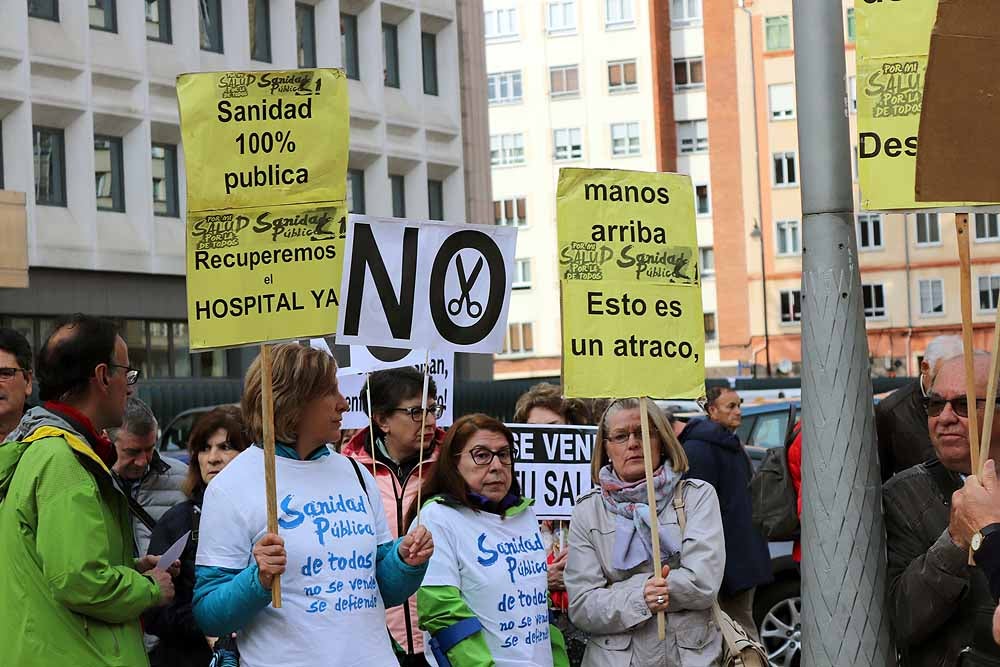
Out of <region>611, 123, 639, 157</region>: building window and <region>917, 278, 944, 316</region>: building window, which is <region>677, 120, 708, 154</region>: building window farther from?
<region>917, 278, 944, 316</region>: building window

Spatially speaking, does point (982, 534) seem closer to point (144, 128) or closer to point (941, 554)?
point (941, 554)

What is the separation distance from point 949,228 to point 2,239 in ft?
218

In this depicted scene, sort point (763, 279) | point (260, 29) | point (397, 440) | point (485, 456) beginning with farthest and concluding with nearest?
point (763, 279) < point (260, 29) < point (397, 440) < point (485, 456)

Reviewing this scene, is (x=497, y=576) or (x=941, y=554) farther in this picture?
(x=497, y=576)

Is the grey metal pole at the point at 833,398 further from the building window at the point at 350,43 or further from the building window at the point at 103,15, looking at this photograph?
the building window at the point at 350,43

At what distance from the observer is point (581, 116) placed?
7406 cm

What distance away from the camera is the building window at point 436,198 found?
41.2 m

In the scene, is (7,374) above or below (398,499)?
above

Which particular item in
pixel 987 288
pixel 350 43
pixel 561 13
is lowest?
pixel 987 288

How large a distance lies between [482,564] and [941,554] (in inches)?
73.4

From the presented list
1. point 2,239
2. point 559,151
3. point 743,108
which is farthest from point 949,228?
point 2,239


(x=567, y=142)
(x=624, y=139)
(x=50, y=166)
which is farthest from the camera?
(x=567, y=142)

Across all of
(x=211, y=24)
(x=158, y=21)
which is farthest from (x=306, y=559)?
(x=211, y=24)

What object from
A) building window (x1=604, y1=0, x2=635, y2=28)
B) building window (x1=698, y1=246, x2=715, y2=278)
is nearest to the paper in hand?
building window (x1=698, y1=246, x2=715, y2=278)
